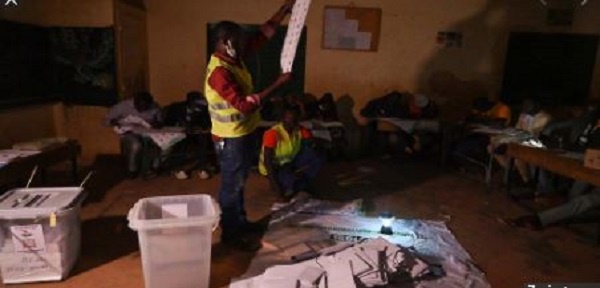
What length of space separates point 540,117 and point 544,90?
1712mm

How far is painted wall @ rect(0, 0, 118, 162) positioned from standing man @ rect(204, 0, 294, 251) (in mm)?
2775

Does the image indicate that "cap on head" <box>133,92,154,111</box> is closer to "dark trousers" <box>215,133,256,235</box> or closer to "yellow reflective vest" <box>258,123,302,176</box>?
"yellow reflective vest" <box>258,123,302,176</box>

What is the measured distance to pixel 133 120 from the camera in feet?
16.1

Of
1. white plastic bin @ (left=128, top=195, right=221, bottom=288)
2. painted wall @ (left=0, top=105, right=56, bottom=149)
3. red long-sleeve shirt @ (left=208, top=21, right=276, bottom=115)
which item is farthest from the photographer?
painted wall @ (left=0, top=105, right=56, bottom=149)

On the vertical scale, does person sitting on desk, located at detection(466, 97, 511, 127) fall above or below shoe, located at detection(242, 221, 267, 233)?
above

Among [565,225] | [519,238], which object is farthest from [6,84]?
[565,225]

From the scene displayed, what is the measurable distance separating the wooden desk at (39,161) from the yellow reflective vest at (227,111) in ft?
5.74

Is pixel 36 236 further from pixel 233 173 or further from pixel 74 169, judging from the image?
pixel 74 169

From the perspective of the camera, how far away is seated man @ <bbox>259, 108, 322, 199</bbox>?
4133 mm

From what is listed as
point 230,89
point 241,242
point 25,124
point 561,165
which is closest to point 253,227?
point 241,242

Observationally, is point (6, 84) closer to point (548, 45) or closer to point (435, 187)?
point (435, 187)

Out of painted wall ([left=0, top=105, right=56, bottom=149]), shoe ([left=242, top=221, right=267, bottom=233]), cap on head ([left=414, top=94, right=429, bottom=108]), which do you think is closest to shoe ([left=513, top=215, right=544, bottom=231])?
shoe ([left=242, top=221, right=267, bottom=233])

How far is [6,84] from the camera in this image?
447cm

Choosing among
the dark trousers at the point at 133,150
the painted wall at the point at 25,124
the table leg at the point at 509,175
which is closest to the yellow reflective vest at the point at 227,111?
the dark trousers at the point at 133,150
